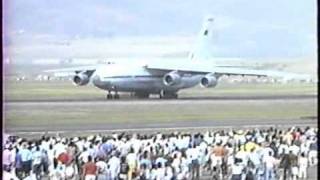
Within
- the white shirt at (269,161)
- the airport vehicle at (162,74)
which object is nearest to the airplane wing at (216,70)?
the airport vehicle at (162,74)

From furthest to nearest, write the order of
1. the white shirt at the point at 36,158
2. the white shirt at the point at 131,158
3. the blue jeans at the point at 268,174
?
the blue jeans at the point at 268,174 < the white shirt at the point at 131,158 < the white shirt at the point at 36,158

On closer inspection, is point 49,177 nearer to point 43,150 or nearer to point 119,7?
point 43,150

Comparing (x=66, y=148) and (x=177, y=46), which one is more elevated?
(x=177, y=46)

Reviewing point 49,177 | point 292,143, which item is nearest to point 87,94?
point 49,177

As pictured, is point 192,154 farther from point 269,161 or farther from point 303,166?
point 303,166

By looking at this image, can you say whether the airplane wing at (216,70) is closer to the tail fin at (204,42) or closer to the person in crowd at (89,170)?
the tail fin at (204,42)

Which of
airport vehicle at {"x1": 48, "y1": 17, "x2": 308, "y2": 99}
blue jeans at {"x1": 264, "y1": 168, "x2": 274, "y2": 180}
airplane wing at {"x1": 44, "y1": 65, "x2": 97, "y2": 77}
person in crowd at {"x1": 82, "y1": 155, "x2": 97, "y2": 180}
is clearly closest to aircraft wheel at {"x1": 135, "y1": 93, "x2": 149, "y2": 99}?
airport vehicle at {"x1": 48, "y1": 17, "x2": 308, "y2": 99}

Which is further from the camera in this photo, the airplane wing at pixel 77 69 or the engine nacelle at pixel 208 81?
the engine nacelle at pixel 208 81
